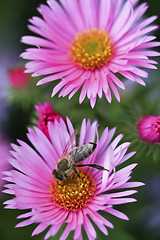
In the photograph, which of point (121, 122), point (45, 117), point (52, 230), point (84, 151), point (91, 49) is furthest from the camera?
point (91, 49)

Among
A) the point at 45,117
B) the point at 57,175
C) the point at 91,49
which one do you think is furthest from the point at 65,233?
the point at 91,49

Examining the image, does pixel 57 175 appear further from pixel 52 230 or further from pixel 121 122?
pixel 121 122

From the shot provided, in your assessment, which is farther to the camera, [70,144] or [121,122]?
[121,122]

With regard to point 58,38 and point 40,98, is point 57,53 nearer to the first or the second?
point 58,38

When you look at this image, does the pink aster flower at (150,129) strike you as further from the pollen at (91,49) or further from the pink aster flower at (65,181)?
the pollen at (91,49)

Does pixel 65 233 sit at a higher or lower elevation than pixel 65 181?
lower

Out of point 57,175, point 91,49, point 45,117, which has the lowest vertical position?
point 57,175
